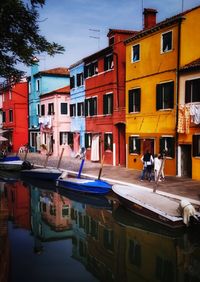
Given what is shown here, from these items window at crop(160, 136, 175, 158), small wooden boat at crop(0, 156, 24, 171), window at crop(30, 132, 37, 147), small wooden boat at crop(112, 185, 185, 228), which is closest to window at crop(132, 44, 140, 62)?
window at crop(160, 136, 175, 158)

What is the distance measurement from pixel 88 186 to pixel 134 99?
30.5 ft

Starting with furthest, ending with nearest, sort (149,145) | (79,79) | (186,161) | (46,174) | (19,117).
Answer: (19,117), (79,79), (46,174), (149,145), (186,161)

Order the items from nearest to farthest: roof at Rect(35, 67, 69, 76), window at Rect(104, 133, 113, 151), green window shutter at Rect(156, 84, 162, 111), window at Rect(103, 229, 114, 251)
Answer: window at Rect(103, 229, 114, 251)
green window shutter at Rect(156, 84, 162, 111)
window at Rect(104, 133, 113, 151)
roof at Rect(35, 67, 69, 76)

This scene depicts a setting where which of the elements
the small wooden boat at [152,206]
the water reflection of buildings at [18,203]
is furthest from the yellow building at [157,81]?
the water reflection of buildings at [18,203]

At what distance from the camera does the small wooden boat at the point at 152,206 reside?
514 inches

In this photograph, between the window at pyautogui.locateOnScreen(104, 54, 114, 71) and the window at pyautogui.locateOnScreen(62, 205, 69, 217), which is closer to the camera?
the window at pyautogui.locateOnScreen(62, 205, 69, 217)

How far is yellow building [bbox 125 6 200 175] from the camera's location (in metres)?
21.2

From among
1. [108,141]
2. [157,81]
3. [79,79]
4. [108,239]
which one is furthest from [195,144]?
[79,79]

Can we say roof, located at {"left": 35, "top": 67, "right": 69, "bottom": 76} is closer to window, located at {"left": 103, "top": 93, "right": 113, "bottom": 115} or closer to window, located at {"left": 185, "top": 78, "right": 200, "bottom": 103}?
window, located at {"left": 103, "top": 93, "right": 113, "bottom": 115}

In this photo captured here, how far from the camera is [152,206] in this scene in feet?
46.4

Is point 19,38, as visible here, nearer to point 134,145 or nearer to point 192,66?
point 192,66

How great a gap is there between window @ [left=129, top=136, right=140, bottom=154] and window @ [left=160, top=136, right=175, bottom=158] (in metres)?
2.94

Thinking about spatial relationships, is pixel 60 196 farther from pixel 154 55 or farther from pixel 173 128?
pixel 154 55

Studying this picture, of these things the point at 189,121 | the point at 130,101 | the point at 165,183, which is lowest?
the point at 165,183
